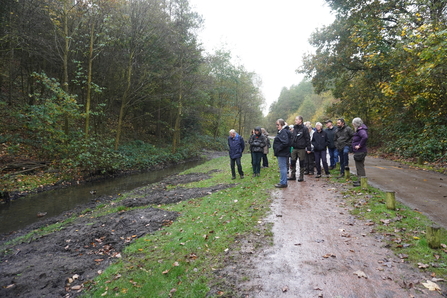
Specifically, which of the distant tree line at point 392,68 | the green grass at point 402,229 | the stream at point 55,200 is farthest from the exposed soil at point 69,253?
the distant tree line at point 392,68

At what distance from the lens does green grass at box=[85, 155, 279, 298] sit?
4.10 m

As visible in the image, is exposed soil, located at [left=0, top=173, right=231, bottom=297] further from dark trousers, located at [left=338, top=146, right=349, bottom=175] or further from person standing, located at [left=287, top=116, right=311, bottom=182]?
dark trousers, located at [left=338, top=146, right=349, bottom=175]

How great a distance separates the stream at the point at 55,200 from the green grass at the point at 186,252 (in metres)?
5.52

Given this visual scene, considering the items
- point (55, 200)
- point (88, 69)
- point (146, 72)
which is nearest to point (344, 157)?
point (55, 200)

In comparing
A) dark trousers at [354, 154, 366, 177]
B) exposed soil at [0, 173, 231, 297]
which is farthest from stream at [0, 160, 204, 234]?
dark trousers at [354, 154, 366, 177]

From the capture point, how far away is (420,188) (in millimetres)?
8703

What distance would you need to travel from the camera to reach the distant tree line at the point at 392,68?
12.2 meters

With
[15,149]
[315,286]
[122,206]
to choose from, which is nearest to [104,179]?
[15,149]

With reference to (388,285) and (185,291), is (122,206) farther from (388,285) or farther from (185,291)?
(388,285)

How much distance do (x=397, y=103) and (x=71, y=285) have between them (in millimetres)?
22448

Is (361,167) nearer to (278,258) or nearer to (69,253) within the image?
(278,258)

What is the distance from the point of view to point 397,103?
18.5 meters

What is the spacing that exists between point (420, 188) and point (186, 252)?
8808 millimetres

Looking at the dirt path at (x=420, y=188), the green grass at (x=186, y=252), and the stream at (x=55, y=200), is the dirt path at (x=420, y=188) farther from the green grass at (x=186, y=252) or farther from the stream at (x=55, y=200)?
the stream at (x=55, y=200)
